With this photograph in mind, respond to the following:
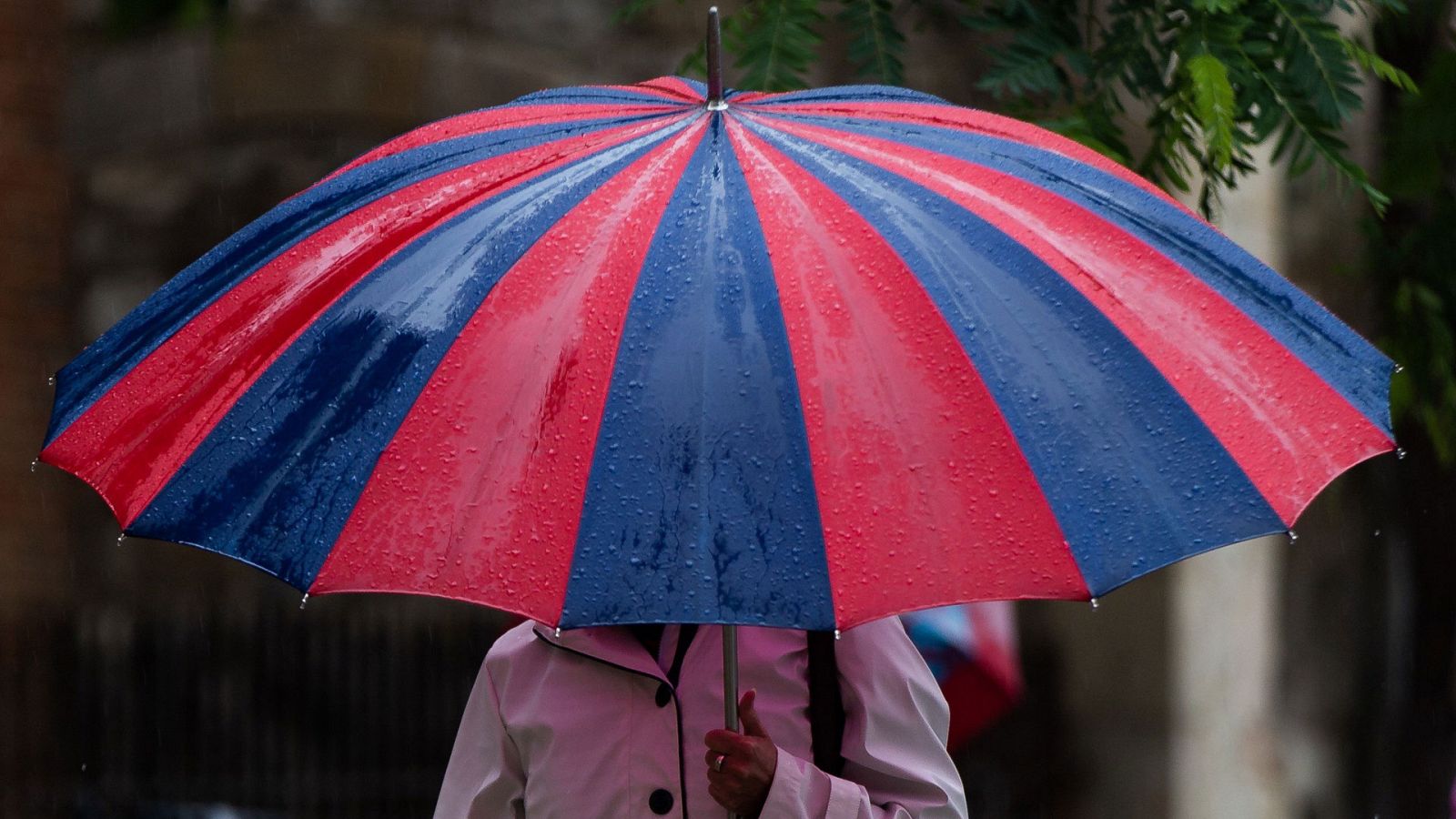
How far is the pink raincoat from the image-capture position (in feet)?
8.96

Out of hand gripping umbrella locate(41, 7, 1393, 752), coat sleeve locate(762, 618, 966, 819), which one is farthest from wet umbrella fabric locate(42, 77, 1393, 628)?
coat sleeve locate(762, 618, 966, 819)

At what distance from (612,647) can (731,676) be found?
295 millimetres

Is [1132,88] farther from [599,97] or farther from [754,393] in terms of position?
[754,393]

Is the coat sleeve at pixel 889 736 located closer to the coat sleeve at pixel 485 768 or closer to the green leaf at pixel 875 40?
the coat sleeve at pixel 485 768

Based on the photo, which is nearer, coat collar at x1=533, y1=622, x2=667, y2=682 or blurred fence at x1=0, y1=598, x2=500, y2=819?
coat collar at x1=533, y1=622, x2=667, y2=682

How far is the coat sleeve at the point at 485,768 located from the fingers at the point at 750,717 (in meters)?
0.51

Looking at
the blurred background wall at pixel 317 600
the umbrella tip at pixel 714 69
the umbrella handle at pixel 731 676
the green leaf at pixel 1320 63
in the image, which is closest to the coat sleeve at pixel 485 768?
the umbrella handle at pixel 731 676

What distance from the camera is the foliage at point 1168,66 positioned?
394 cm

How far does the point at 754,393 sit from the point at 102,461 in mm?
986

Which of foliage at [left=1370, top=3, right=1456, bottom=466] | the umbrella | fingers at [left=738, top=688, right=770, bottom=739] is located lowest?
the umbrella

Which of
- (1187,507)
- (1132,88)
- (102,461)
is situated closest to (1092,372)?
(1187,507)

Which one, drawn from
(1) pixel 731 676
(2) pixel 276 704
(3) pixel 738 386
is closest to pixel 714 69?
(3) pixel 738 386

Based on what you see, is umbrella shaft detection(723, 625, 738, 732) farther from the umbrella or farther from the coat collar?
the umbrella

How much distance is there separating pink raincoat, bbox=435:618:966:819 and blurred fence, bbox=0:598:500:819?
5363 mm
